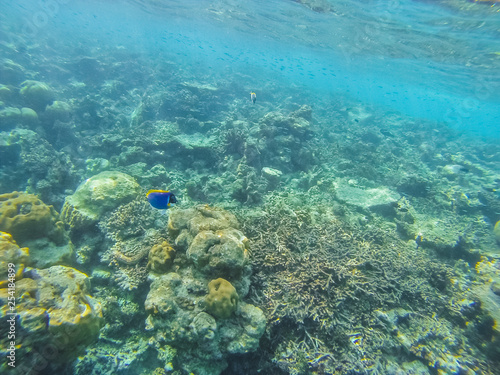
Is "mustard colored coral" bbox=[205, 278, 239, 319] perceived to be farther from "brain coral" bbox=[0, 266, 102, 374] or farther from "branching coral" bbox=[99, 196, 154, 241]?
"branching coral" bbox=[99, 196, 154, 241]

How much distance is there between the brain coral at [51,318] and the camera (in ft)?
7.72

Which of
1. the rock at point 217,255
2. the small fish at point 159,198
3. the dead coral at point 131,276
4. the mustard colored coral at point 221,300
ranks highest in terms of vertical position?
the small fish at point 159,198

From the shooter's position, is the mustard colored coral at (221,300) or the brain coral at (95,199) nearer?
the mustard colored coral at (221,300)

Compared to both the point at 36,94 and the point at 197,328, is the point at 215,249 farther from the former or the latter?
the point at 36,94

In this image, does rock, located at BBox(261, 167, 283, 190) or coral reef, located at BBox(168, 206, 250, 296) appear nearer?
coral reef, located at BBox(168, 206, 250, 296)

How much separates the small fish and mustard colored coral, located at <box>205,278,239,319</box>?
1367 mm

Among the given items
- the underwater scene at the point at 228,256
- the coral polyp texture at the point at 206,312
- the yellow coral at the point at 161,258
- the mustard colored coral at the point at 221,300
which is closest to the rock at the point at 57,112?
the underwater scene at the point at 228,256

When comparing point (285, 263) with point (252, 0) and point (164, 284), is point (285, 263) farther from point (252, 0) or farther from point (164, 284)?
point (252, 0)

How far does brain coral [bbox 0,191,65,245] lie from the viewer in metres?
4.15

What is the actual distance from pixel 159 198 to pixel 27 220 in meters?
3.30

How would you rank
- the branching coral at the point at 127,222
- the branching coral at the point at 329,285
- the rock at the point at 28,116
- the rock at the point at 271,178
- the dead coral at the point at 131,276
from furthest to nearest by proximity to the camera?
the rock at the point at 28,116 → the rock at the point at 271,178 → the branching coral at the point at 127,222 → the dead coral at the point at 131,276 → the branching coral at the point at 329,285

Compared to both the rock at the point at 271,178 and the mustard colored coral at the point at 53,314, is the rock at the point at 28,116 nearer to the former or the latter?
the mustard colored coral at the point at 53,314

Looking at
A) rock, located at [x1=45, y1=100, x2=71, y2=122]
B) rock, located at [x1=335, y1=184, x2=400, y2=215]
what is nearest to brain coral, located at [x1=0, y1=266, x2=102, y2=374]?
rock, located at [x1=335, y1=184, x2=400, y2=215]

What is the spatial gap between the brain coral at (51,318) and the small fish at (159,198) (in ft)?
5.35
